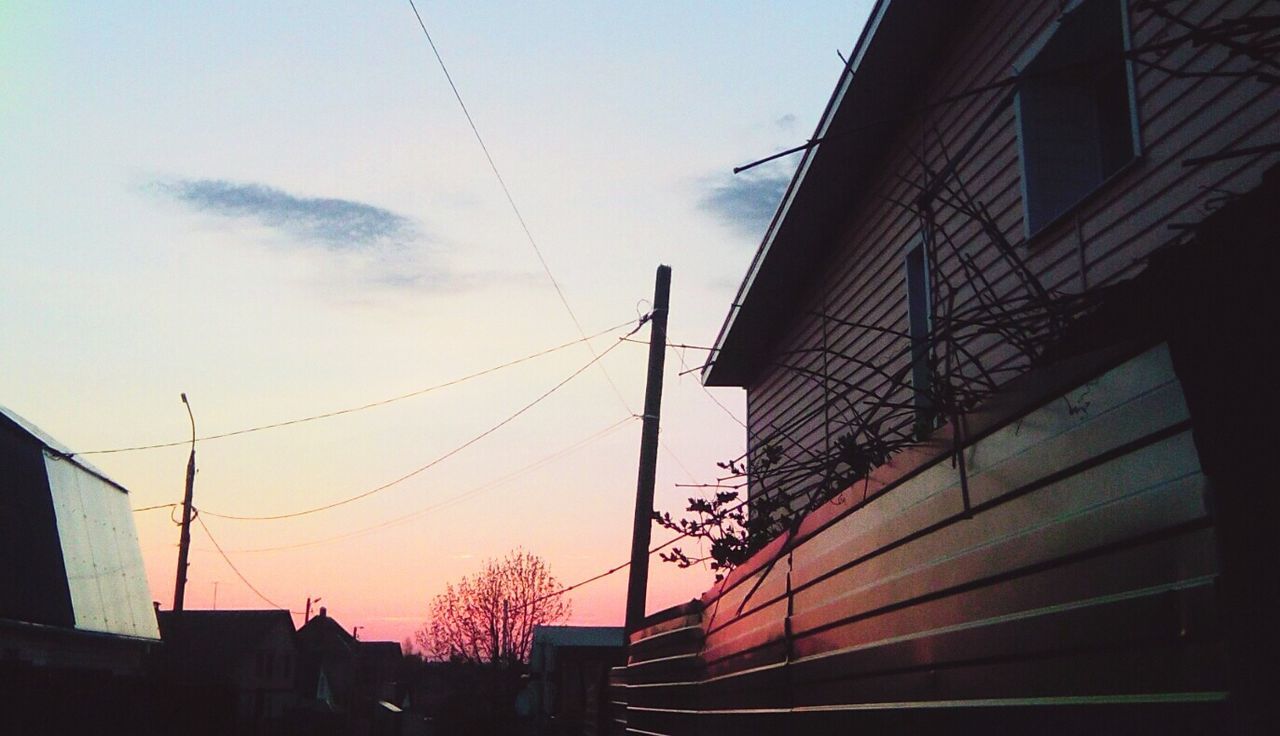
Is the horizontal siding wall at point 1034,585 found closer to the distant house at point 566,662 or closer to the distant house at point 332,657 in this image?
the distant house at point 566,662

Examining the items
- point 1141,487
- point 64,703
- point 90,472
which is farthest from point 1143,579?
point 90,472

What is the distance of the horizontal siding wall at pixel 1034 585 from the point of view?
217 cm

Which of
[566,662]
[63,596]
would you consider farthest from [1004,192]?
[566,662]

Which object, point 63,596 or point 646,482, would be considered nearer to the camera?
point 646,482

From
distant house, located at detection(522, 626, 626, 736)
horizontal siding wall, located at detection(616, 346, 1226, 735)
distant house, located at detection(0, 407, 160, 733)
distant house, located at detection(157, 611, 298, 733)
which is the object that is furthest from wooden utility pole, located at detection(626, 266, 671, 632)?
distant house, located at detection(157, 611, 298, 733)

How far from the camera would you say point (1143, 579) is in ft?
7.45

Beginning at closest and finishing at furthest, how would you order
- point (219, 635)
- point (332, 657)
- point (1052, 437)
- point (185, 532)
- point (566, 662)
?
point (1052, 437), point (185, 532), point (566, 662), point (219, 635), point (332, 657)

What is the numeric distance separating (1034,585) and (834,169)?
308 inches

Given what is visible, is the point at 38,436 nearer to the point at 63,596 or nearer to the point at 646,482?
the point at 63,596

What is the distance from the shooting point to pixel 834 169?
1023cm

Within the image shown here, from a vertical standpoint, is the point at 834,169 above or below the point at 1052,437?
above

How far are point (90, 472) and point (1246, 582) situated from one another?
21.0 m

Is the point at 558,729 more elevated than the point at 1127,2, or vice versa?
the point at 1127,2

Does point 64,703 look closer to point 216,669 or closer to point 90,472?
point 90,472
